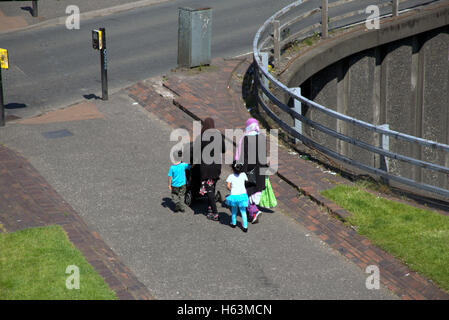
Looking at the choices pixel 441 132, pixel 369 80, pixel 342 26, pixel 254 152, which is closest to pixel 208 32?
pixel 342 26

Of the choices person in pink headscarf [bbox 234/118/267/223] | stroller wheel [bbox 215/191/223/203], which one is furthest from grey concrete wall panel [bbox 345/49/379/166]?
person in pink headscarf [bbox 234/118/267/223]

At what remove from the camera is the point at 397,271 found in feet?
32.4

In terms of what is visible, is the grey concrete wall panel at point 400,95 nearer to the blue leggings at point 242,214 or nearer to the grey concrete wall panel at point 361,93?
the grey concrete wall panel at point 361,93

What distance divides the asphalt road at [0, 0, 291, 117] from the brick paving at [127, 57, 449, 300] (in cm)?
124

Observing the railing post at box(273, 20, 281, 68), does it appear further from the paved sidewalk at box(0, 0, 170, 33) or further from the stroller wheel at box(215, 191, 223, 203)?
the paved sidewalk at box(0, 0, 170, 33)

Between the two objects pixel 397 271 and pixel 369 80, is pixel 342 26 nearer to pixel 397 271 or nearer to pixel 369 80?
pixel 369 80

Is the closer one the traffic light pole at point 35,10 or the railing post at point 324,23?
the railing post at point 324,23

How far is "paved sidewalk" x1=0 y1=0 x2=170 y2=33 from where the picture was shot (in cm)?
2322

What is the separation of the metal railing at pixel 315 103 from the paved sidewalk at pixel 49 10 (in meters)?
5.62

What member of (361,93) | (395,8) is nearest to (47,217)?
(361,93)

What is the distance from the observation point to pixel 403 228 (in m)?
10.8

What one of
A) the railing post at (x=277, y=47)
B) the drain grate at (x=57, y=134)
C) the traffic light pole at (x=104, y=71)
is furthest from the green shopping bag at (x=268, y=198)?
the traffic light pole at (x=104, y=71)

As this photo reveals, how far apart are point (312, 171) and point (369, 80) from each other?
876 cm

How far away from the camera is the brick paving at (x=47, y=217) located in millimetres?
9453
